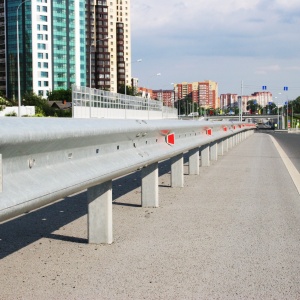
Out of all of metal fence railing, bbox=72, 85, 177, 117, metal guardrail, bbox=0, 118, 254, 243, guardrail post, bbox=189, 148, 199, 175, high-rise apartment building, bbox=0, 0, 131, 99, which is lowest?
guardrail post, bbox=189, 148, 199, 175

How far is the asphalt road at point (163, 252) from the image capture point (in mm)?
4418

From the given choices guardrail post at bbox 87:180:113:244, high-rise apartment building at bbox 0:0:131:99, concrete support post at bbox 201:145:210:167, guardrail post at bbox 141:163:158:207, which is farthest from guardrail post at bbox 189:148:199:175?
high-rise apartment building at bbox 0:0:131:99

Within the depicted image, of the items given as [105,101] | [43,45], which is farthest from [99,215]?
[43,45]

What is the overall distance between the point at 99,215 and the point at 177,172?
5.10 m

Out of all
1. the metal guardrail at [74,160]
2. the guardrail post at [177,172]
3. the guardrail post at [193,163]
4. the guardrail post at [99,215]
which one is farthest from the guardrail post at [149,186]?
the guardrail post at [193,163]

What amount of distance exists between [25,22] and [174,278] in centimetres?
13228

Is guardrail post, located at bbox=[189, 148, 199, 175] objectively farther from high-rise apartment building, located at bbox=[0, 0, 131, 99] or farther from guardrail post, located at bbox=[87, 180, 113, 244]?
high-rise apartment building, located at bbox=[0, 0, 131, 99]

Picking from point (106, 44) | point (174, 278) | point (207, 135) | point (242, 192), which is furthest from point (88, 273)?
point (106, 44)

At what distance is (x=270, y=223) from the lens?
23.5ft

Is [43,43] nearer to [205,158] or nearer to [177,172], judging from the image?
[205,158]

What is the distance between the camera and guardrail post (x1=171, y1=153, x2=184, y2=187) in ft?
35.6

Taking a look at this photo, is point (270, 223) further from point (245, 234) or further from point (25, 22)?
point (25, 22)

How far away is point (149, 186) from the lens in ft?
27.1

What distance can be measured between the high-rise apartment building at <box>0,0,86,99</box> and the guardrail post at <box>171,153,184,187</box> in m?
125
